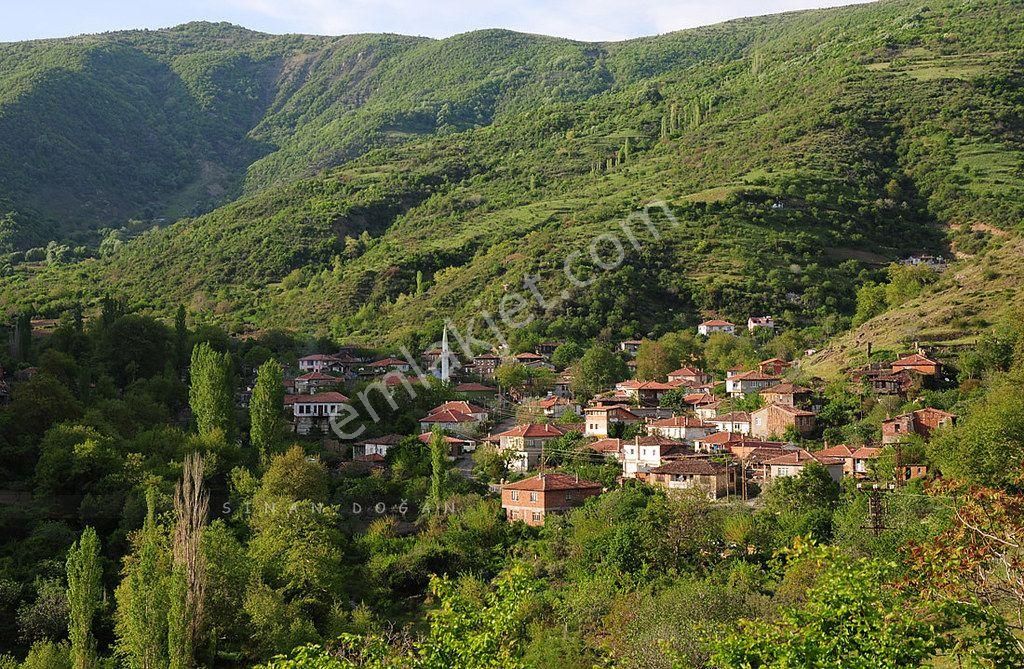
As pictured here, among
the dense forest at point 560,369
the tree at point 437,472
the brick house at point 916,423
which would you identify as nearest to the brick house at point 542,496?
the dense forest at point 560,369

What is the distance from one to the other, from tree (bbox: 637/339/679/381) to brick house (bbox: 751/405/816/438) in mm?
12302

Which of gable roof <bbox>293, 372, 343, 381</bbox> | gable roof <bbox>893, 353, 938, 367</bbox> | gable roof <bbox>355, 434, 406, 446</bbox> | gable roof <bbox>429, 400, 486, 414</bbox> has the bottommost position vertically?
gable roof <bbox>355, 434, 406, 446</bbox>

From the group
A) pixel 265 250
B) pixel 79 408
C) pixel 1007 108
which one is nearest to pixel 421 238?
pixel 265 250

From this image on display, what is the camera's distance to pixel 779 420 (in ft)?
146

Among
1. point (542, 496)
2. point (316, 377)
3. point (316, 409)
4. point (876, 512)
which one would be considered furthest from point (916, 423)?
point (316, 377)

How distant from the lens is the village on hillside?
38.4 meters

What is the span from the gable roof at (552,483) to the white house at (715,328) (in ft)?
97.3

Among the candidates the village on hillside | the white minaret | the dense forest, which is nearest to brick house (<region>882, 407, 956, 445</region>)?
the village on hillside

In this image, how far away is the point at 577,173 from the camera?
110875 mm

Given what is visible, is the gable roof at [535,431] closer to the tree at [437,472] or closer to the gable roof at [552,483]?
the tree at [437,472]

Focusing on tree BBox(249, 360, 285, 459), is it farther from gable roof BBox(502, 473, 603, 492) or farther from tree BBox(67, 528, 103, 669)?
tree BBox(67, 528, 103, 669)

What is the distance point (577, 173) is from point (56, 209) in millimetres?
64187

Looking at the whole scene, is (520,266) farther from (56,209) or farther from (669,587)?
(56,209)

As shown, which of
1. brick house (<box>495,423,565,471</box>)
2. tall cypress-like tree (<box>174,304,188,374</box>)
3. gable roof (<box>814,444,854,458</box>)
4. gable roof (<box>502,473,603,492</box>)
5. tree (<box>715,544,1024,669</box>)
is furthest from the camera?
tall cypress-like tree (<box>174,304,188,374</box>)
